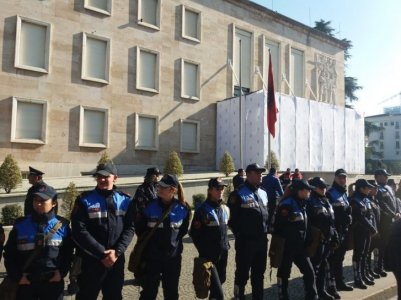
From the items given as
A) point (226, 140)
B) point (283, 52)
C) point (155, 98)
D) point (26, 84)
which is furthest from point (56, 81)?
point (283, 52)

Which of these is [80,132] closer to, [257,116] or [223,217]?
[257,116]

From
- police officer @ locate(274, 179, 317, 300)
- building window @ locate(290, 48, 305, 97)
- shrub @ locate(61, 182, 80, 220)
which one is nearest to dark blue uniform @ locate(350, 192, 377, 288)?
police officer @ locate(274, 179, 317, 300)

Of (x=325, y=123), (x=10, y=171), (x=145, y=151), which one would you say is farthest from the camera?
(x=325, y=123)

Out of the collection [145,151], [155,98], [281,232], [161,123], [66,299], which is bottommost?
[66,299]

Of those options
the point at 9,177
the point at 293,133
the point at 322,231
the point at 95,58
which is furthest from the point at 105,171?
the point at 293,133

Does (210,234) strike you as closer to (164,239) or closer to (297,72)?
(164,239)

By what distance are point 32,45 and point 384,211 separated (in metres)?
16.2

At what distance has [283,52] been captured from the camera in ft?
93.1

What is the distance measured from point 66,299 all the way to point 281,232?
10.7ft

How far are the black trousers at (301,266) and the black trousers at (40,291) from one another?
3278 mm

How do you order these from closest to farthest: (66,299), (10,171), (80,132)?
(66,299) < (10,171) < (80,132)

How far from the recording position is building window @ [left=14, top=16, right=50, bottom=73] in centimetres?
1736

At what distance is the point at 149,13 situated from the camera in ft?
72.1

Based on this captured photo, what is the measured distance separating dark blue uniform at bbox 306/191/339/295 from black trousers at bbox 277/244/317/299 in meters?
0.37
